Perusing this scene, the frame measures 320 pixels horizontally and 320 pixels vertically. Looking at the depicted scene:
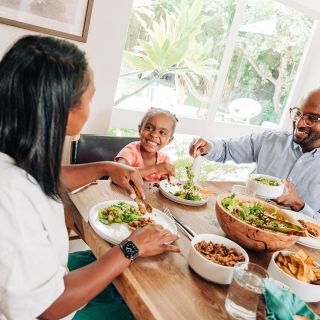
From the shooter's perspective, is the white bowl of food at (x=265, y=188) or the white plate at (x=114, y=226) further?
the white bowl of food at (x=265, y=188)

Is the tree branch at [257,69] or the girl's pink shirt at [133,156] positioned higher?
the tree branch at [257,69]

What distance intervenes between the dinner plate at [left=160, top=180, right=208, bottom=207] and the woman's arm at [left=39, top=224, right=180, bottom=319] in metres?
0.45

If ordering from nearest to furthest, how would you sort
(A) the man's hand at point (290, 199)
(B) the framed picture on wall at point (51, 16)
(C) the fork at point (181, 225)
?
(C) the fork at point (181, 225) < (A) the man's hand at point (290, 199) < (B) the framed picture on wall at point (51, 16)

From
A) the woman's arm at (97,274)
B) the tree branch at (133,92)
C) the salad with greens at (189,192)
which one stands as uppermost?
the tree branch at (133,92)

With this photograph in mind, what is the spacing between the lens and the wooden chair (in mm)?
2055

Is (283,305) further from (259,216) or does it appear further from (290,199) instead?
(290,199)

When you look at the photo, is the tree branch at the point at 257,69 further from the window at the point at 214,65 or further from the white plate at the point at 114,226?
the white plate at the point at 114,226

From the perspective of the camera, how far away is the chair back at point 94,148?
6.76 feet

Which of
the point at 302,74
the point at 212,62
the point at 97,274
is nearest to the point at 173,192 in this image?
the point at 97,274

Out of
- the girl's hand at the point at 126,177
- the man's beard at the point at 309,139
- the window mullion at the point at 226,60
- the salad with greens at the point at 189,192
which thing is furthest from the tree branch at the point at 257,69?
the girl's hand at the point at 126,177

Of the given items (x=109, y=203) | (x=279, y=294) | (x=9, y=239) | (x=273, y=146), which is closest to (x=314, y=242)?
(x=279, y=294)

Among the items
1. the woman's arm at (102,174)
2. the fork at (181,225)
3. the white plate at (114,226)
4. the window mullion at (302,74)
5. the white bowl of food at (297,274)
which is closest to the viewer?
the white bowl of food at (297,274)

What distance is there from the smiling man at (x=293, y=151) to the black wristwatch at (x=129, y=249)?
3.52 ft

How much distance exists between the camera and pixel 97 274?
2.95 ft
